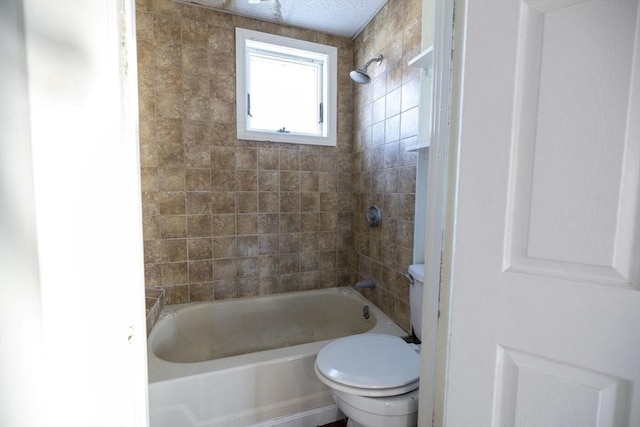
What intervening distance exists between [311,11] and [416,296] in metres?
1.90

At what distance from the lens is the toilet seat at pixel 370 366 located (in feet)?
3.12

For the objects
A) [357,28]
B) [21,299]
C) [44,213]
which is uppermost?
[357,28]

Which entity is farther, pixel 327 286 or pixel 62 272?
pixel 327 286

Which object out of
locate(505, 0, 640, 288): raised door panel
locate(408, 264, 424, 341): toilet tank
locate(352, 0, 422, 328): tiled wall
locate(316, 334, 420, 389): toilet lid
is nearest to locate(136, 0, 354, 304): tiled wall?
locate(352, 0, 422, 328): tiled wall

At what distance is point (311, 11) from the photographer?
70.0 inches

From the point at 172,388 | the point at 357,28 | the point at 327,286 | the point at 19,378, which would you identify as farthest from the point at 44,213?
the point at 357,28

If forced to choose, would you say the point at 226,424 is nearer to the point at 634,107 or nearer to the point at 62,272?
the point at 62,272

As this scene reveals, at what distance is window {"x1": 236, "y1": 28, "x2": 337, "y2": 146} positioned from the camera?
6.26ft

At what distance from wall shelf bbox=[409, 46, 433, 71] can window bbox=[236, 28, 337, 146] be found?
91 centimetres

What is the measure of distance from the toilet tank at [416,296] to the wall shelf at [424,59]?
3.26 feet

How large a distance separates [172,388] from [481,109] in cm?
152

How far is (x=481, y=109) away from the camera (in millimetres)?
604

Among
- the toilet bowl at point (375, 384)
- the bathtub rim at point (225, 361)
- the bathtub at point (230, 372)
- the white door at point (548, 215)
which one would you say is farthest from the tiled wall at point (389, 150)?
the white door at point (548, 215)

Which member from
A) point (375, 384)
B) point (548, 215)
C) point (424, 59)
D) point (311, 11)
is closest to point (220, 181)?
point (311, 11)
